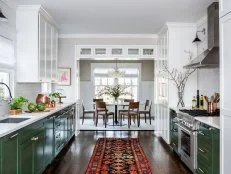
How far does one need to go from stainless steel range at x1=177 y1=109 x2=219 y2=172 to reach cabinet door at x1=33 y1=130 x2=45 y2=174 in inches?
88.5

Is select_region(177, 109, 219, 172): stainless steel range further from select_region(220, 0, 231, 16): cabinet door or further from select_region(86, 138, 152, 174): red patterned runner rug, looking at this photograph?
select_region(220, 0, 231, 16): cabinet door

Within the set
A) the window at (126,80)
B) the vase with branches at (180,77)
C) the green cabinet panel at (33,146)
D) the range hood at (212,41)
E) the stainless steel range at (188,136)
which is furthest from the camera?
the window at (126,80)

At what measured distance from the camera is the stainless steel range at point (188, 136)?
3.86 meters

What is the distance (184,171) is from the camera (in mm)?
4164

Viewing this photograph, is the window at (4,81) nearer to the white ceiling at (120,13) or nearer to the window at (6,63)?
the window at (6,63)

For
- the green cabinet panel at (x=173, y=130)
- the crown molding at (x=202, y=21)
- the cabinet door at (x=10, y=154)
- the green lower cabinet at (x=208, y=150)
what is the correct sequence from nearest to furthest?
the cabinet door at (x=10, y=154) → the green lower cabinet at (x=208, y=150) → the green cabinet panel at (x=173, y=130) → the crown molding at (x=202, y=21)

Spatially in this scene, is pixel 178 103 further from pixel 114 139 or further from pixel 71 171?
pixel 71 171

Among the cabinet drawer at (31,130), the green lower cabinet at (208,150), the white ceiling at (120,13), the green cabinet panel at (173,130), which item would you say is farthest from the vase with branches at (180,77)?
the cabinet drawer at (31,130)

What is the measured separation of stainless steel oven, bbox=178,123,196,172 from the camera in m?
3.88

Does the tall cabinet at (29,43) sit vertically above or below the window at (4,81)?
above

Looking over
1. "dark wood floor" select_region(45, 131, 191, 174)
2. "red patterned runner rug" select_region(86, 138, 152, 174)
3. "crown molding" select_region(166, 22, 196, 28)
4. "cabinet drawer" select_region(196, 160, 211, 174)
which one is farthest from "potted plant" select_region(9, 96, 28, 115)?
"crown molding" select_region(166, 22, 196, 28)

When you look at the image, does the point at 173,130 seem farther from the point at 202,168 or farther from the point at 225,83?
the point at 225,83

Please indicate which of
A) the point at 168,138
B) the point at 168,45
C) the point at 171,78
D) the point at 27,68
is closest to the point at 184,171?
the point at 168,138

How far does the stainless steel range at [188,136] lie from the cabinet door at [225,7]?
1.66m
